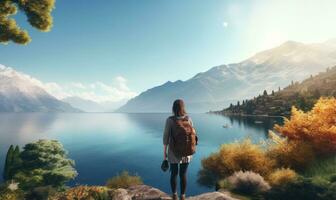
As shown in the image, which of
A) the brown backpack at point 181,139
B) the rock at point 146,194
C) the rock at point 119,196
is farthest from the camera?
the rock at point 146,194

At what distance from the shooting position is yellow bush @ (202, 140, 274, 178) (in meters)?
18.3

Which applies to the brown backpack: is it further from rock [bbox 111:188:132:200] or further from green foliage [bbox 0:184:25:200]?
green foliage [bbox 0:184:25:200]

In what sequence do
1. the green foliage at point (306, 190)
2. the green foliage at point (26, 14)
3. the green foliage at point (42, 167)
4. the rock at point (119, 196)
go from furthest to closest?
the green foliage at point (42, 167), the green foliage at point (26, 14), the rock at point (119, 196), the green foliage at point (306, 190)

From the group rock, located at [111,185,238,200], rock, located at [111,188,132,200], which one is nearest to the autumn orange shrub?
rock, located at [111,185,238,200]

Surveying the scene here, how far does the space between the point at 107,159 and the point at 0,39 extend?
38946 mm

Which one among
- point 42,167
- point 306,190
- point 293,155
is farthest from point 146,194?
point 42,167

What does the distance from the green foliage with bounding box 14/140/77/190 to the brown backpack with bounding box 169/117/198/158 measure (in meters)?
16.6

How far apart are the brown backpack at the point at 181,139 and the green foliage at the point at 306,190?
434 centimetres

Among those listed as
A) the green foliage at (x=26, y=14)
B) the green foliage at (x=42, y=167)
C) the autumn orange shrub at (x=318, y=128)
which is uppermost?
the green foliage at (x=26, y=14)

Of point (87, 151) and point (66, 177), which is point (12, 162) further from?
point (87, 151)

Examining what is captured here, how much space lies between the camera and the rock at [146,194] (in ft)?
35.2

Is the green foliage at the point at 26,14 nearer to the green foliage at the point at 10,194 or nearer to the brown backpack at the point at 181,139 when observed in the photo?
the green foliage at the point at 10,194

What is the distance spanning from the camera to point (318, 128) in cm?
1666

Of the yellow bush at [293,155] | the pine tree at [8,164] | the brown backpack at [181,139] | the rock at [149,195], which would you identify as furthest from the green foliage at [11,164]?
the yellow bush at [293,155]
